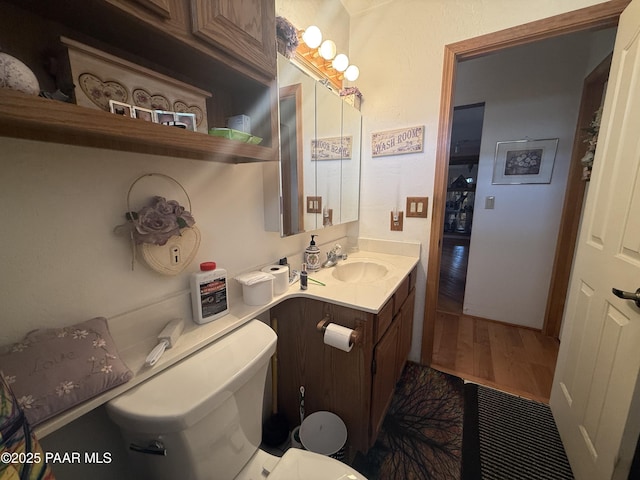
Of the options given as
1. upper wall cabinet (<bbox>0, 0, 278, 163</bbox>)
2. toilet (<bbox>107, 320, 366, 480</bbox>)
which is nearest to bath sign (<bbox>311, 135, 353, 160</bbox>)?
upper wall cabinet (<bbox>0, 0, 278, 163</bbox>)

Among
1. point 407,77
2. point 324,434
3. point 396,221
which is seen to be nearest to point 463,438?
point 324,434

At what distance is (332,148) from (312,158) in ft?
0.74

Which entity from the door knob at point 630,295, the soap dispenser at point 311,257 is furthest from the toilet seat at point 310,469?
the door knob at point 630,295

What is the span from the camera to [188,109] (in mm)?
719

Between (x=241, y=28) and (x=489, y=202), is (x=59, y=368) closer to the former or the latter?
(x=241, y=28)

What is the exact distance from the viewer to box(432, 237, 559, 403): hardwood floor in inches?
65.2

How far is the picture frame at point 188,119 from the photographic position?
660mm

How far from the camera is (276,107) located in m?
0.87

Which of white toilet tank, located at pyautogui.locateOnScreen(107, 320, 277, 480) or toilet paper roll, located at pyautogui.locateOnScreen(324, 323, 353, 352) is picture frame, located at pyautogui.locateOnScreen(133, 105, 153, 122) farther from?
toilet paper roll, located at pyautogui.locateOnScreen(324, 323, 353, 352)

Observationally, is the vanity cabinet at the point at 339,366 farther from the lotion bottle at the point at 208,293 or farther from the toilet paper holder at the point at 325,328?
the lotion bottle at the point at 208,293

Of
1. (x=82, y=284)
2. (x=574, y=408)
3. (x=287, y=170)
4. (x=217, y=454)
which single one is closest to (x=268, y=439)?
(x=217, y=454)

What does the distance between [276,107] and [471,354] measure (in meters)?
2.20

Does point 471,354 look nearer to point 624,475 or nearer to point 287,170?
point 624,475

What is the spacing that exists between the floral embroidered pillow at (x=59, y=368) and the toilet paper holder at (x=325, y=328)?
0.65m
